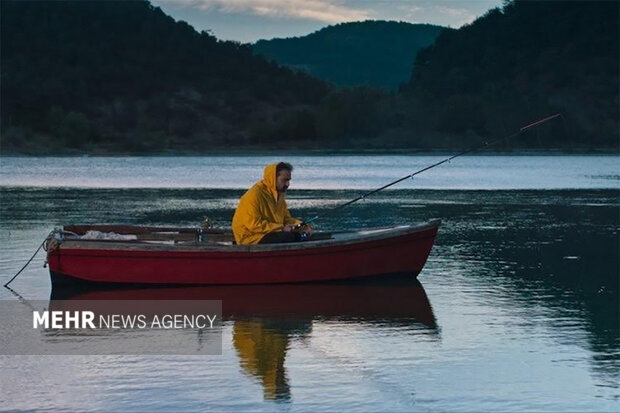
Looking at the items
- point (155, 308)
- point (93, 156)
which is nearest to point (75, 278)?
point (155, 308)

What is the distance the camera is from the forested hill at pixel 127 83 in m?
106

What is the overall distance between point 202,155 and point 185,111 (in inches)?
648

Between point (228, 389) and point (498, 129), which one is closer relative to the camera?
point (228, 389)

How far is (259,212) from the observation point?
46.9ft

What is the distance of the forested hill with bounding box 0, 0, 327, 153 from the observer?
Result: 10606 cm

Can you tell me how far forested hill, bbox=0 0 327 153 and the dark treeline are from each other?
150mm

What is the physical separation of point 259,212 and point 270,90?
115249mm

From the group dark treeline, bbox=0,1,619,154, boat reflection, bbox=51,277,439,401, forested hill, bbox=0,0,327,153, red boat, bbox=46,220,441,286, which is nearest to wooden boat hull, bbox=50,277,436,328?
boat reflection, bbox=51,277,439,401

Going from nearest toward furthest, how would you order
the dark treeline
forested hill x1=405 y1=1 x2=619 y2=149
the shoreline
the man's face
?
the man's face → the shoreline → the dark treeline → forested hill x1=405 y1=1 x2=619 y2=149

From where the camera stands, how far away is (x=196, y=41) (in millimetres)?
139500

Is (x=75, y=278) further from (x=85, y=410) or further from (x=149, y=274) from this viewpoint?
(x=85, y=410)

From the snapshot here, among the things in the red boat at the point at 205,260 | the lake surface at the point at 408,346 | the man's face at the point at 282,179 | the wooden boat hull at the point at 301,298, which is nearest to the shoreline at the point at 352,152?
the lake surface at the point at 408,346

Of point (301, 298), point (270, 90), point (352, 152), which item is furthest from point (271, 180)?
point (270, 90)

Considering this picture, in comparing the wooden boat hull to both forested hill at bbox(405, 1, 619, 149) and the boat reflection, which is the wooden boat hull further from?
forested hill at bbox(405, 1, 619, 149)
